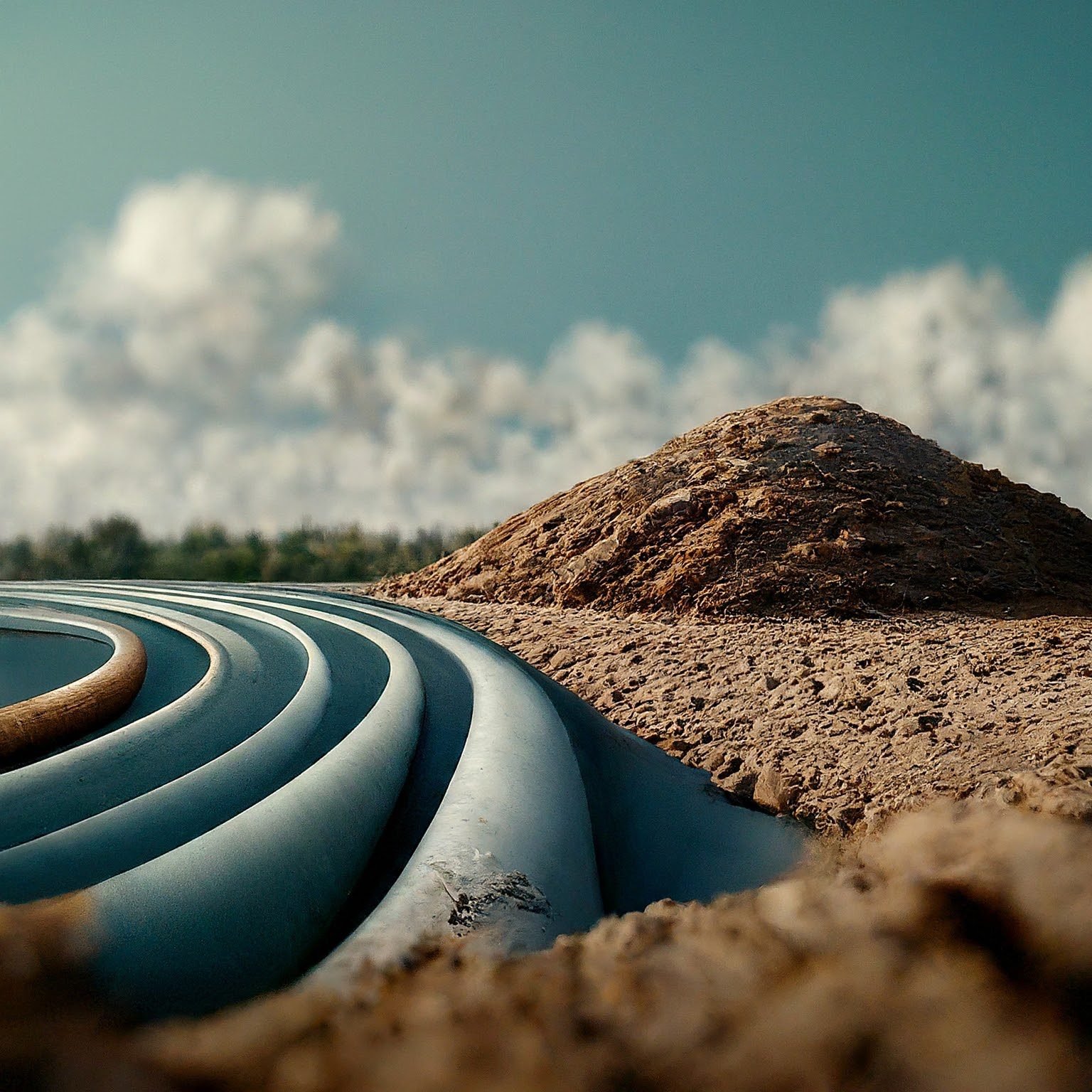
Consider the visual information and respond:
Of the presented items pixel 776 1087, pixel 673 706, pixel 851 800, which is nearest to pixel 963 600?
pixel 673 706

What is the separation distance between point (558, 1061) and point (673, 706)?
272 centimetres

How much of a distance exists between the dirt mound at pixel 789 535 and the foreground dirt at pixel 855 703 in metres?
0.52

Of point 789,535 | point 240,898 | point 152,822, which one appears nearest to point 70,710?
point 152,822

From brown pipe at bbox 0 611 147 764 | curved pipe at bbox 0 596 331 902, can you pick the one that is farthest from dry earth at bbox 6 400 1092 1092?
brown pipe at bbox 0 611 147 764

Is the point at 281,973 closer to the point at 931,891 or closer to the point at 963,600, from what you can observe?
the point at 931,891

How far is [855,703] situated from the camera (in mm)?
2926

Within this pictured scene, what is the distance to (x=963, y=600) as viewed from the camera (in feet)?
15.8

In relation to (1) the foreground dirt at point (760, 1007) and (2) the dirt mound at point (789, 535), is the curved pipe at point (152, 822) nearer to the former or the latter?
(1) the foreground dirt at point (760, 1007)

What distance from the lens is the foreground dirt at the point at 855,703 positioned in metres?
2.18

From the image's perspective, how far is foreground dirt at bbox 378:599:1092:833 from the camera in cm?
218

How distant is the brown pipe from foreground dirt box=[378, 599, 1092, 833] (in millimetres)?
1986

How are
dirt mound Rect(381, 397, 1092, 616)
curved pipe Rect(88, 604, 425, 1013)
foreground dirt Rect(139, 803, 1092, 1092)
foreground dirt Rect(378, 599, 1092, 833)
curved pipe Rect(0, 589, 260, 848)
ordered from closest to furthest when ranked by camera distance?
foreground dirt Rect(139, 803, 1092, 1092) → curved pipe Rect(88, 604, 425, 1013) → curved pipe Rect(0, 589, 260, 848) → foreground dirt Rect(378, 599, 1092, 833) → dirt mound Rect(381, 397, 1092, 616)

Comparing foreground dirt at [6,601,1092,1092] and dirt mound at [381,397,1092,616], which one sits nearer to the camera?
foreground dirt at [6,601,1092,1092]

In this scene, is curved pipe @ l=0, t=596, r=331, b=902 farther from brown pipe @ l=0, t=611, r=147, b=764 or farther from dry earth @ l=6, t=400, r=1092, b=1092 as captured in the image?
brown pipe @ l=0, t=611, r=147, b=764
